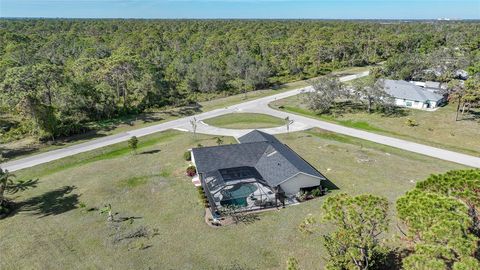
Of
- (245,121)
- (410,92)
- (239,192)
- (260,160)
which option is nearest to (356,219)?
(239,192)

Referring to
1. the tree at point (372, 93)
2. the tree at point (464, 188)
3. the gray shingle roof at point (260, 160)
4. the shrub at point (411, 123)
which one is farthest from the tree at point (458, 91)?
the tree at point (464, 188)

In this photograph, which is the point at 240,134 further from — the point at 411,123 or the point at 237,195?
the point at 411,123

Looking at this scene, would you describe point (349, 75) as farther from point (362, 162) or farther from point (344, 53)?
point (362, 162)

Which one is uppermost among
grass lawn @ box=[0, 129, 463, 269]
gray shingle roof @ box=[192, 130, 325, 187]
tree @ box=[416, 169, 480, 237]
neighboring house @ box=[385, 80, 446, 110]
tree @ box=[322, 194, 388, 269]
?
tree @ box=[416, 169, 480, 237]

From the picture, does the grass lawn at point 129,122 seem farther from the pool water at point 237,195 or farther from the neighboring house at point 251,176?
the pool water at point 237,195

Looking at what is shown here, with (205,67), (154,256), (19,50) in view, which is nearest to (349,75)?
(205,67)

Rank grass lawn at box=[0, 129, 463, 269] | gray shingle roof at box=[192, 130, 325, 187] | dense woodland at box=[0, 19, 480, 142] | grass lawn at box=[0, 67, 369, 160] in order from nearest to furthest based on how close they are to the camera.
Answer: grass lawn at box=[0, 129, 463, 269]
gray shingle roof at box=[192, 130, 325, 187]
grass lawn at box=[0, 67, 369, 160]
dense woodland at box=[0, 19, 480, 142]

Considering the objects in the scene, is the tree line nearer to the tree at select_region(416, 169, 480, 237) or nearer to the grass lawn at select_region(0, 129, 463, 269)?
the tree at select_region(416, 169, 480, 237)

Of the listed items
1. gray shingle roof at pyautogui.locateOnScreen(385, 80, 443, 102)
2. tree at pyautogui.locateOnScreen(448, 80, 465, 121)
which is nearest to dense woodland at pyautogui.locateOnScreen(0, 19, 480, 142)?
gray shingle roof at pyautogui.locateOnScreen(385, 80, 443, 102)
